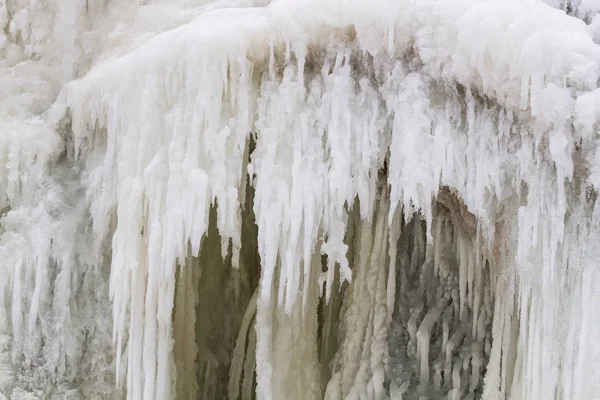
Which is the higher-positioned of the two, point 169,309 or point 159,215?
point 159,215

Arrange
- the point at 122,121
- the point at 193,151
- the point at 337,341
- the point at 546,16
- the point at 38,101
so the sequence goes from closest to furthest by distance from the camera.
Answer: the point at 546,16
the point at 193,151
the point at 122,121
the point at 38,101
the point at 337,341

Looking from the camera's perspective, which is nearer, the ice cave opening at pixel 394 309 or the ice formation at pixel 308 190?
the ice formation at pixel 308 190

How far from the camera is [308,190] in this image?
2.28 metres

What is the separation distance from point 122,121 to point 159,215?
1.36 ft

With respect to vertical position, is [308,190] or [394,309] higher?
[308,190]

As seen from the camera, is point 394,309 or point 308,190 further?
point 394,309

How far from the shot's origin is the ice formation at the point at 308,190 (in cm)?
203

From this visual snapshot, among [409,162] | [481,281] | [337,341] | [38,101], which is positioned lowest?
[337,341]

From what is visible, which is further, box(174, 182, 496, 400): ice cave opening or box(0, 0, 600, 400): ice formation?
box(174, 182, 496, 400): ice cave opening

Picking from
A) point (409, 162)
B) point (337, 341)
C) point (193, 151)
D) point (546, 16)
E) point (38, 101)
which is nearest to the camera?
point (546, 16)

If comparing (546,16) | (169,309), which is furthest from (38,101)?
(546,16)

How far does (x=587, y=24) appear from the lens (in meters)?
2.17

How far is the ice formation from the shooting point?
203 centimetres

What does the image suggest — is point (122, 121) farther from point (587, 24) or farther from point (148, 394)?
point (587, 24)
